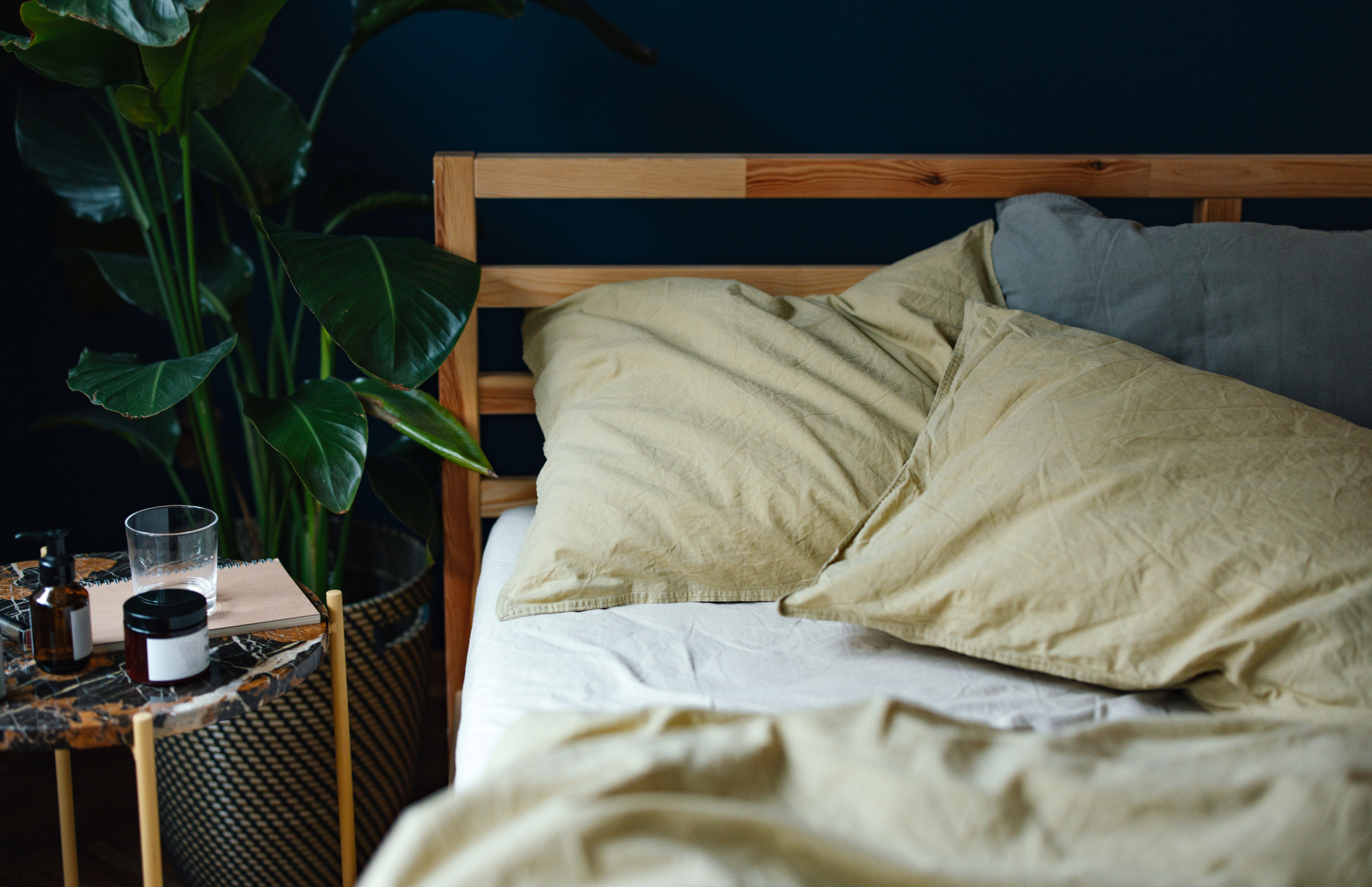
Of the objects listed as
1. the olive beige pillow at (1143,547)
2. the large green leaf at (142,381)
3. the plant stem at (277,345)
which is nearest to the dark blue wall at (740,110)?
the plant stem at (277,345)

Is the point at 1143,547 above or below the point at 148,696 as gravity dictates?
above

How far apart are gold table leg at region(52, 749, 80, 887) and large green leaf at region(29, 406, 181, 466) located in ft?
1.50

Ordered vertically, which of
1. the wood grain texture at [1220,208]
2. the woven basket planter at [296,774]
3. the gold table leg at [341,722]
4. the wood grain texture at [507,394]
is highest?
the wood grain texture at [1220,208]

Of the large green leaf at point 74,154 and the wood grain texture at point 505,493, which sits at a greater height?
the large green leaf at point 74,154

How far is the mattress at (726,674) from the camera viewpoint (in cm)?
88

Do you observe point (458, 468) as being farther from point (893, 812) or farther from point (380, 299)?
point (893, 812)

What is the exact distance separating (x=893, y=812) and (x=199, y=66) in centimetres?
111

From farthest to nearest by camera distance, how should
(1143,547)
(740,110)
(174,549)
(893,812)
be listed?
(740,110)
(174,549)
(1143,547)
(893,812)

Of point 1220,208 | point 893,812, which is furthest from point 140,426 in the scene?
point 1220,208

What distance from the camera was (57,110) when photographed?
56.8 inches

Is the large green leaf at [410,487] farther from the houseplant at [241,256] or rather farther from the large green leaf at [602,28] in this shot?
the large green leaf at [602,28]

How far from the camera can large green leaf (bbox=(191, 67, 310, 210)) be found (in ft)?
4.60

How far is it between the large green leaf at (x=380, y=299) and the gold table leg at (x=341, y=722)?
0.87 ft

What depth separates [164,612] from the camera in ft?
2.96
